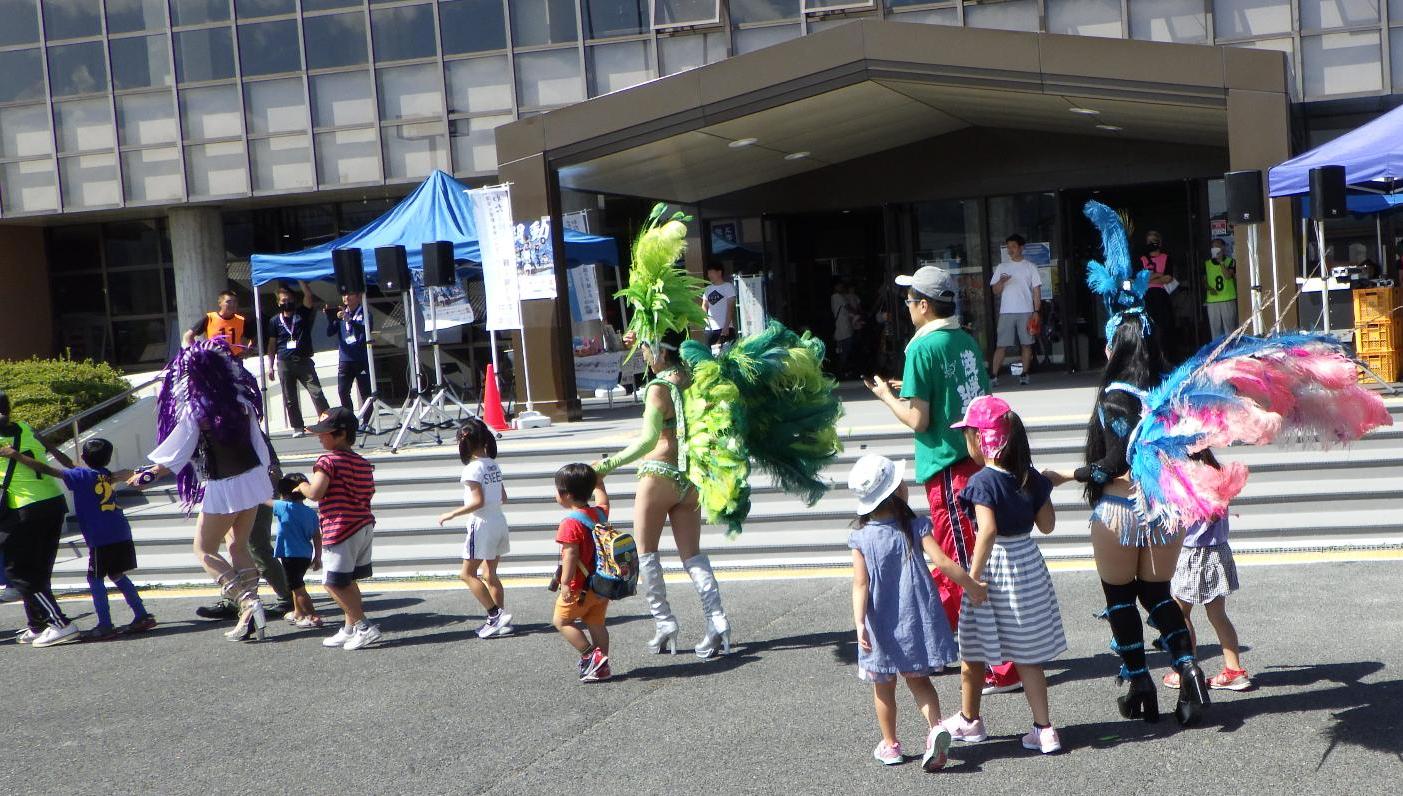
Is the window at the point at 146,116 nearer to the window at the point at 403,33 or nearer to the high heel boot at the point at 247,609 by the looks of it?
the window at the point at 403,33

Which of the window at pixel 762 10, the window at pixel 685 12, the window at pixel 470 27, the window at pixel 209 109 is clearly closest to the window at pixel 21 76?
the window at pixel 209 109

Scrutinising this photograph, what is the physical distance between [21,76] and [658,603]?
21.5 metres

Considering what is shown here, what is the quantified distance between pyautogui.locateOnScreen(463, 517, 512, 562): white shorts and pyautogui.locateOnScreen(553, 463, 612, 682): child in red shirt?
1255 millimetres

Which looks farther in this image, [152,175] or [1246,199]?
[152,175]

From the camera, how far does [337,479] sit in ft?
26.5

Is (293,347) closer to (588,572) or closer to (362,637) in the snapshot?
(362,637)

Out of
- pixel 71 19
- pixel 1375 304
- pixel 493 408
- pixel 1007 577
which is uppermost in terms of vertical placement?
pixel 71 19

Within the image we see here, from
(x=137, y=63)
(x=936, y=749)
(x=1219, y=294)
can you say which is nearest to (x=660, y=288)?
(x=936, y=749)

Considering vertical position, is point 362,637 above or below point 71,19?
below

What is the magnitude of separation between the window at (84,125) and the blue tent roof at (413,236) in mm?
9561

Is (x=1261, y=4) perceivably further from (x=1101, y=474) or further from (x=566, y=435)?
(x=1101, y=474)

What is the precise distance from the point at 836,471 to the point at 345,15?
1578 cm

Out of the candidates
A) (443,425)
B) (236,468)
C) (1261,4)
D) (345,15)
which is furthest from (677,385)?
(345,15)

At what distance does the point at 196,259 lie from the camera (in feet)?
80.1
